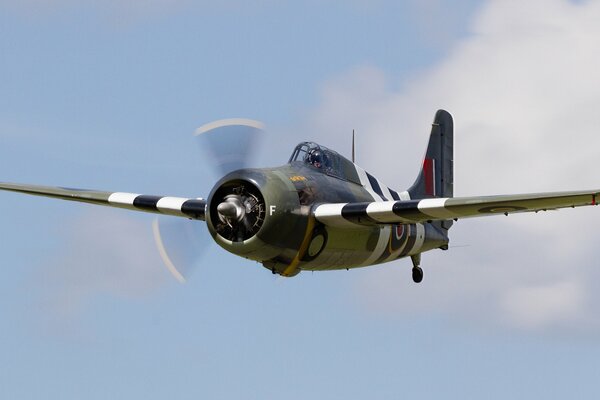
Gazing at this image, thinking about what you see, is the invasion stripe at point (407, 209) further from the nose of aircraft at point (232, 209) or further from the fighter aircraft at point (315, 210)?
the nose of aircraft at point (232, 209)

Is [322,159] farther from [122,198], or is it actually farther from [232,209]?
[122,198]

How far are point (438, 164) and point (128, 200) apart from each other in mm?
10669

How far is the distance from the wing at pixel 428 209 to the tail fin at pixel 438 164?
7801mm

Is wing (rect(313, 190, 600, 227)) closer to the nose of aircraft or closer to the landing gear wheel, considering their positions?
the nose of aircraft

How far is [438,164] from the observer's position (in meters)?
38.1

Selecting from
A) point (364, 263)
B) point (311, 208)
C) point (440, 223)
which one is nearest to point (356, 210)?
point (311, 208)

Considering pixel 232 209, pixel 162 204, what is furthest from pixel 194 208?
pixel 232 209

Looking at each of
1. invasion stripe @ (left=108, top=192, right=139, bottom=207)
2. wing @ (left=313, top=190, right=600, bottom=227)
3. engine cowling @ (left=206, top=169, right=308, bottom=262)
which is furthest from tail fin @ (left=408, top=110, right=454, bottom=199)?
engine cowling @ (left=206, top=169, right=308, bottom=262)

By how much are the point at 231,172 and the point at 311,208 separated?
2041 mm

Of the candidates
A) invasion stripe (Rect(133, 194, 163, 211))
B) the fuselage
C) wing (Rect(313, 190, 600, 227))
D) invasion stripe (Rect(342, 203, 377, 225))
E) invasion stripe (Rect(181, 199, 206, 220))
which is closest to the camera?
the fuselage

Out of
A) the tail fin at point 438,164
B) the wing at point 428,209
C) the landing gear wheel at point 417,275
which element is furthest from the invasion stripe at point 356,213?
the tail fin at point 438,164

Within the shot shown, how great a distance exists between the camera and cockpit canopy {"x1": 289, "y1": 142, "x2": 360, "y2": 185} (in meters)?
28.5

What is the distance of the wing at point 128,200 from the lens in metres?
30.0

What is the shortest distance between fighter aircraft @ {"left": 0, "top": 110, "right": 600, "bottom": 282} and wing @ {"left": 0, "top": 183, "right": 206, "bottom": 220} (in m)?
0.03
